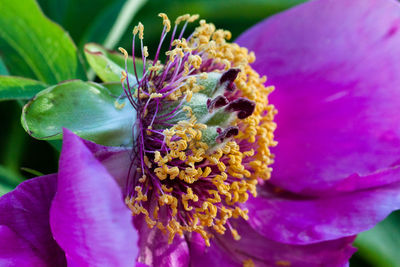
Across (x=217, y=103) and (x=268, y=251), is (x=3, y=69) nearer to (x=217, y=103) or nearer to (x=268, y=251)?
(x=217, y=103)

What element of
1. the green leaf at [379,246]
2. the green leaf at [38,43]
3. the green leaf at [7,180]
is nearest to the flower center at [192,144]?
the green leaf at [38,43]

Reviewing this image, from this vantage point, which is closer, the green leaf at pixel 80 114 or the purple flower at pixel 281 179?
the purple flower at pixel 281 179

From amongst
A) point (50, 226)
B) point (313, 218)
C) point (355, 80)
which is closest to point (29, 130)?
point (50, 226)

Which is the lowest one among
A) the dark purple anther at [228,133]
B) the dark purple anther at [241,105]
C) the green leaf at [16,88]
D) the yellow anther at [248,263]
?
the yellow anther at [248,263]

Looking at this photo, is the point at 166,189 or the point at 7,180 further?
the point at 7,180

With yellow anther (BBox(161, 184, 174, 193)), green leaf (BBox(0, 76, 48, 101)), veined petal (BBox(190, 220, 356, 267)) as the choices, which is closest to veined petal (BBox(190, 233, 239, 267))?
veined petal (BBox(190, 220, 356, 267))

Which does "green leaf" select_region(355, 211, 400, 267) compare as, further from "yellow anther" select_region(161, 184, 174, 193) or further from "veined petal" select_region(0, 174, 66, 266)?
"veined petal" select_region(0, 174, 66, 266)

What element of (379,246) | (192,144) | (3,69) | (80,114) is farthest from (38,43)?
(379,246)

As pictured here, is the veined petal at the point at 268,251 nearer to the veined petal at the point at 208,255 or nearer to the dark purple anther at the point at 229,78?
the veined petal at the point at 208,255
